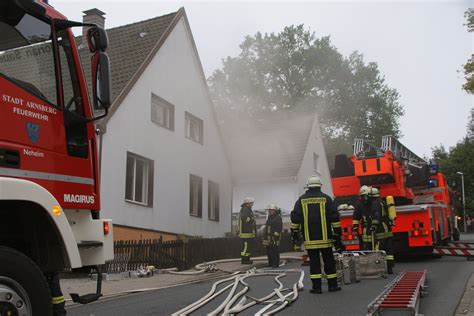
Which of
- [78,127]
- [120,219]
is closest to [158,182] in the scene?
[120,219]

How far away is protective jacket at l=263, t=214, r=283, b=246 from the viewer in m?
12.7

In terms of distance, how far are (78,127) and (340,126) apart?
→ 41.3m

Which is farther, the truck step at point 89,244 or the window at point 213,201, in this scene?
the window at point 213,201

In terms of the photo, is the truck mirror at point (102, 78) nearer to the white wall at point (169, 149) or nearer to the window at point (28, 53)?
the window at point (28, 53)

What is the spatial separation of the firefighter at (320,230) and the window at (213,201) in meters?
11.5

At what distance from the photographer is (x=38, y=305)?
12.1ft

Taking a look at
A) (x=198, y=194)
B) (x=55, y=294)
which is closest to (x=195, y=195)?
(x=198, y=194)

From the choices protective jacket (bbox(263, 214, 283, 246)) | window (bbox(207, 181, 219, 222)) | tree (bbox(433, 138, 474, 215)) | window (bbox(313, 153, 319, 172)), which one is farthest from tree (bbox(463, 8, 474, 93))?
tree (bbox(433, 138, 474, 215))

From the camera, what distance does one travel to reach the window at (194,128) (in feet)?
60.5

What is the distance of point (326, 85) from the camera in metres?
Result: 43.2

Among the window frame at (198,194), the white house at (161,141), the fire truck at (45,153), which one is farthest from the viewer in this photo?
the window frame at (198,194)

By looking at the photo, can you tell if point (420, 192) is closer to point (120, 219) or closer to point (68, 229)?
point (120, 219)

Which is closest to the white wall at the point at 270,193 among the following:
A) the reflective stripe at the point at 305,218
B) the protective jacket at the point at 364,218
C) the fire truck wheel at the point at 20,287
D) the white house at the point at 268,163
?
the white house at the point at 268,163

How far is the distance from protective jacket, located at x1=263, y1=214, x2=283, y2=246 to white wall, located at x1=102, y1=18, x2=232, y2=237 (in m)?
4.04
